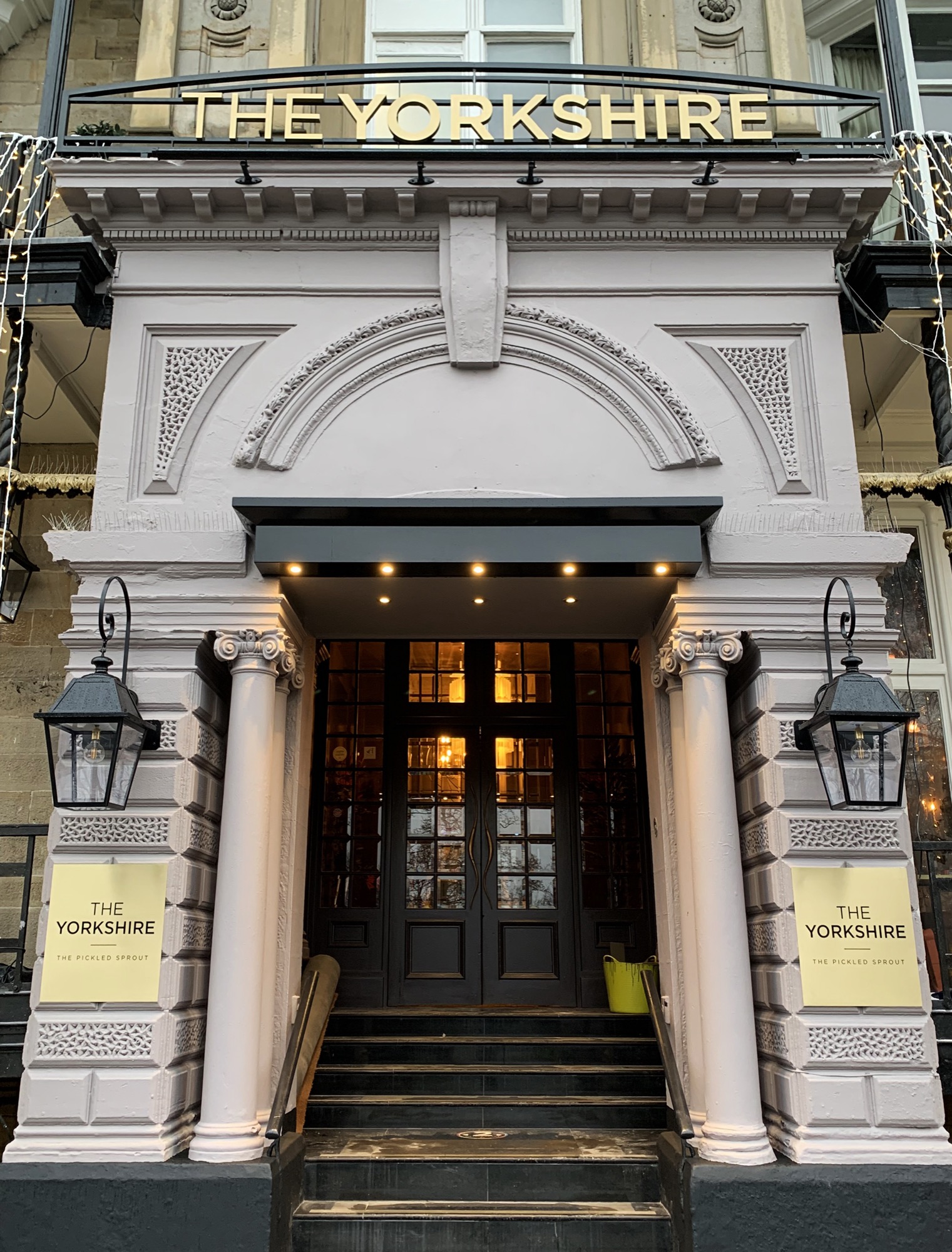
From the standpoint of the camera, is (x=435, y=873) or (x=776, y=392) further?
(x=435, y=873)

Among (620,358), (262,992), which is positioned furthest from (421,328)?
(262,992)

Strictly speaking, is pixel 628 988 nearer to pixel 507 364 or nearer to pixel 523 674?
pixel 523 674

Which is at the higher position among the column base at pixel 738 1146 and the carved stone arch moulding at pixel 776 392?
the carved stone arch moulding at pixel 776 392

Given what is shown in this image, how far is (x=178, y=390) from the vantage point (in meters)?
7.30

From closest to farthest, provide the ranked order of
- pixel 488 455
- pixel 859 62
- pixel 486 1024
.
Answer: pixel 488 455 < pixel 486 1024 < pixel 859 62

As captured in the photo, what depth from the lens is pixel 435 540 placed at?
680cm

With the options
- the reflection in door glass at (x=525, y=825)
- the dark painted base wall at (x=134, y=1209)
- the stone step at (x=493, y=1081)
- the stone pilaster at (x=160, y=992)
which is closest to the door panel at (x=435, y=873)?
the reflection in door glass at (x=525, y=825)

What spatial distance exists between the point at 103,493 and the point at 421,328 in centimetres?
254

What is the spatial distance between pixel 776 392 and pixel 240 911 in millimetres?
5119

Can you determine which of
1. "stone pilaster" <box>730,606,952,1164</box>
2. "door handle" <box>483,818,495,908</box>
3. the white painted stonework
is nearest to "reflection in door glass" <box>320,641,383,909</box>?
"door handle" <box>483,818,495,908</box>

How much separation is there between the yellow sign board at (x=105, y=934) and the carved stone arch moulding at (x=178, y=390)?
2.63 metres

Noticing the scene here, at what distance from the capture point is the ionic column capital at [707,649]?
6805 mm

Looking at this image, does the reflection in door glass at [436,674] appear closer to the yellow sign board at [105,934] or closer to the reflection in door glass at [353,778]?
the reflection in door glass at [353,778]

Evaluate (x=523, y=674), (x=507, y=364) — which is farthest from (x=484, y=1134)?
(x=507, y=364)
